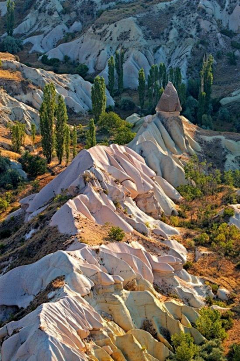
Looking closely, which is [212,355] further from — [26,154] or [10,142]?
[10,142]

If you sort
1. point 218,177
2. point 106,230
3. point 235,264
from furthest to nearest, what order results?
point 218,177 → point 235,264 → point 106,230

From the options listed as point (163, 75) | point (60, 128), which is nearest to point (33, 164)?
point (60, 128)

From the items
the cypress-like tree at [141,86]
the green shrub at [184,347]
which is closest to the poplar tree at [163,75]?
the cypress-like tree at [141,86]

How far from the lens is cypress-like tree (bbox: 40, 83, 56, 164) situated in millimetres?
56500

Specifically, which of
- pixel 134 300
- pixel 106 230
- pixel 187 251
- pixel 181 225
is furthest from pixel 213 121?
pixel 134 300

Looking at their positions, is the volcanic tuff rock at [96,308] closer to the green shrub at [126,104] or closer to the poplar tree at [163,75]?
the green shrub at [126,104]

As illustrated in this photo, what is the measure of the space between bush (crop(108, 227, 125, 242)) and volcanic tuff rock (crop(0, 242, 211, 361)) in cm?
88

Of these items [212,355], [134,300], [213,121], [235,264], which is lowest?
[213,121]

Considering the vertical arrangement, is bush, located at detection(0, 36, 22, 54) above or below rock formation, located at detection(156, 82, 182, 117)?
above

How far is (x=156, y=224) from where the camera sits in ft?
133

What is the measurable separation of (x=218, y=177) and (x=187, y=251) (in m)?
15.8

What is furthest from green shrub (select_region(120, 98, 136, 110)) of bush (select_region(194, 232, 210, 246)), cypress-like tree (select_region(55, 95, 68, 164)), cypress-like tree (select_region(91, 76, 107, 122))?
bush (select_region(194, 232, 210, 246))

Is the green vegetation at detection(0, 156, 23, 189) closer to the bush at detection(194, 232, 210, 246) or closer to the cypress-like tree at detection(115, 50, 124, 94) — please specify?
the bush at detection(194, 232, 210, 246)

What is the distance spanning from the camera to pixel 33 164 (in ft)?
180
